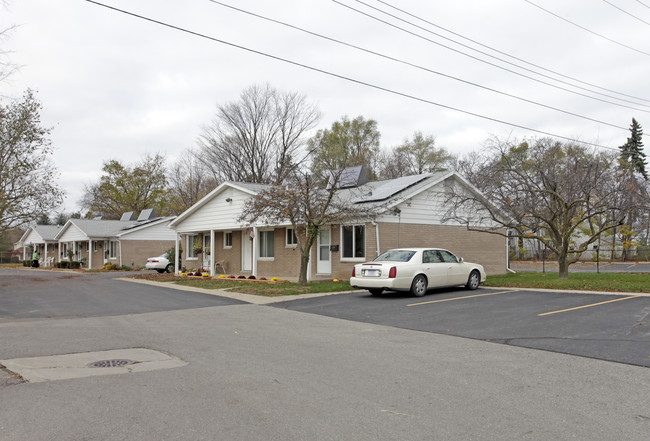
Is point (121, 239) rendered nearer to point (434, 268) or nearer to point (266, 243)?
point (266, 243)

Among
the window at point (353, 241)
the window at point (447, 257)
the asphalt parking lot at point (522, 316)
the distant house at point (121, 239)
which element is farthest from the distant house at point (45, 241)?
the asphalt parking lot at point (522, 316)

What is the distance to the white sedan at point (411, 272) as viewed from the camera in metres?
14.7

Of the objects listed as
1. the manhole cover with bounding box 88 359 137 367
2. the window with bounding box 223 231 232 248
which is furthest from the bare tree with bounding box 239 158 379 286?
the manhole cover with bounding box 88 359 137 367

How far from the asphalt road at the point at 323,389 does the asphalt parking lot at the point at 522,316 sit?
0.88ft

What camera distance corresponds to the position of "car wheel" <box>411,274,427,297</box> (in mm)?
14930

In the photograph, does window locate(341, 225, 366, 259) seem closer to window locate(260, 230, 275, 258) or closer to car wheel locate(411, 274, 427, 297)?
car wheel locate(411, 274, 427, 297)

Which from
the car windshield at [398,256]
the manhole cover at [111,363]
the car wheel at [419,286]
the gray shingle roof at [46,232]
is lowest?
the manhole cover at [111,363]

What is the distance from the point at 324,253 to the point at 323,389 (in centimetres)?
1616

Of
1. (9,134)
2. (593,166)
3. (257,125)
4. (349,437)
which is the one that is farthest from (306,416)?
(257,125)

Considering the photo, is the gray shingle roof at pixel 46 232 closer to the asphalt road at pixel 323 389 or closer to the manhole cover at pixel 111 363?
the asphalt road at pixel 323 389

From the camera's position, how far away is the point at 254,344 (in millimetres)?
Result: 8688

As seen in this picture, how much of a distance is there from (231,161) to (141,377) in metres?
38.2

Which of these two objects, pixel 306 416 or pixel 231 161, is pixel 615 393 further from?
pixel 231 161

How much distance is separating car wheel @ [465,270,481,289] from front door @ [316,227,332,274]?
256 inches
